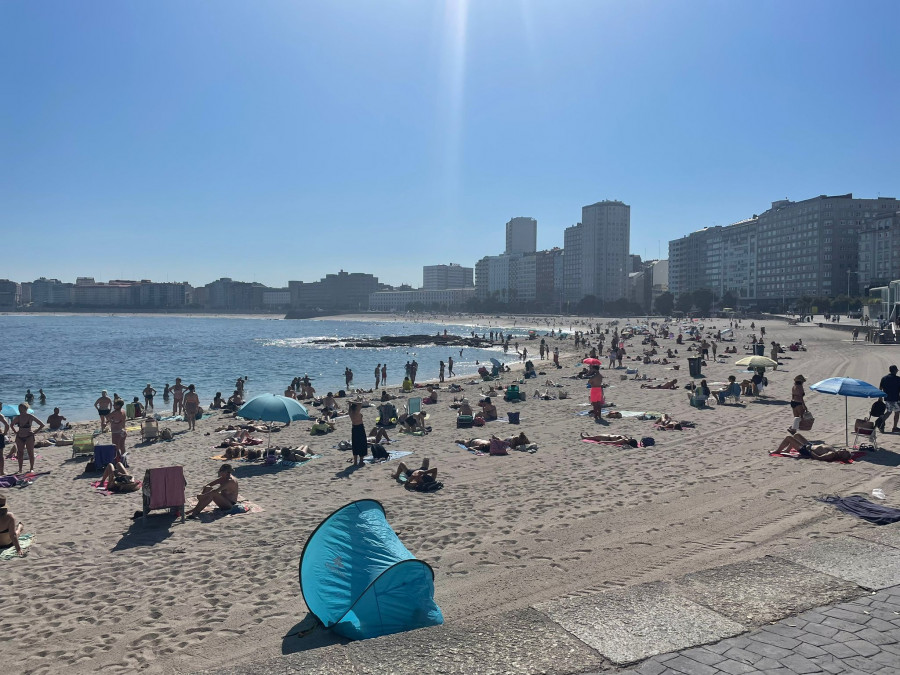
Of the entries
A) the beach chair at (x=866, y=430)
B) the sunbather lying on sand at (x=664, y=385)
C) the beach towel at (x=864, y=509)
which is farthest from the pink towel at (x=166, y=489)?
the sunbather lying on sand at (x=664, y=385)

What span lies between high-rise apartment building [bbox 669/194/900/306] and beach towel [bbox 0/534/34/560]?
404 ft

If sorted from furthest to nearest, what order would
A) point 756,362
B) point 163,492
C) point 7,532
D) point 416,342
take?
point 416,342 < point 756,362 < point 163,492 < point 7,532

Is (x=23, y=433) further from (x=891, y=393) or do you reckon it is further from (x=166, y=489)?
(x=891, y=393)

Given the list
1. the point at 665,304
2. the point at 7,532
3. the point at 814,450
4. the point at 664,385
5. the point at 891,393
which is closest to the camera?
the point at 7,532

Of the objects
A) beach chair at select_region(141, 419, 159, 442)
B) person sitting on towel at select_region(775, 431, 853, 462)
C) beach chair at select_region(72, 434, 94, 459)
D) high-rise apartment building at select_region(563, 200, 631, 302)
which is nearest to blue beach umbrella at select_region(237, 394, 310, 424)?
beach chair at select_region(72, 434, 94, 459)

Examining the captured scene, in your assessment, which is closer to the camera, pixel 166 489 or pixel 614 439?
pixel 166 489

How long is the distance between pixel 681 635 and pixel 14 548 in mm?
7499

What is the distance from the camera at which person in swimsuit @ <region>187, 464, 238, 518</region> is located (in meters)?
8.55

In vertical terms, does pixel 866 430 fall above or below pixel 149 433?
above

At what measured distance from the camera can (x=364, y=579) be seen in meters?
4.93

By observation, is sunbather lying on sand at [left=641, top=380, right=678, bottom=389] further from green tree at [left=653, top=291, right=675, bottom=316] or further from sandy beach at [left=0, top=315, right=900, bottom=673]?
green tree at [left=653, top=291, right=675, bottom=316]

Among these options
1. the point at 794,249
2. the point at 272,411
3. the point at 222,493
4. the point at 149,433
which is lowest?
the point at 149,433

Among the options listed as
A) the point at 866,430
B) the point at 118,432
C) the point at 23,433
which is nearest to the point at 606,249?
the point at 866,430

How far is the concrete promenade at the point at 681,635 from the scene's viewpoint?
145 inches
